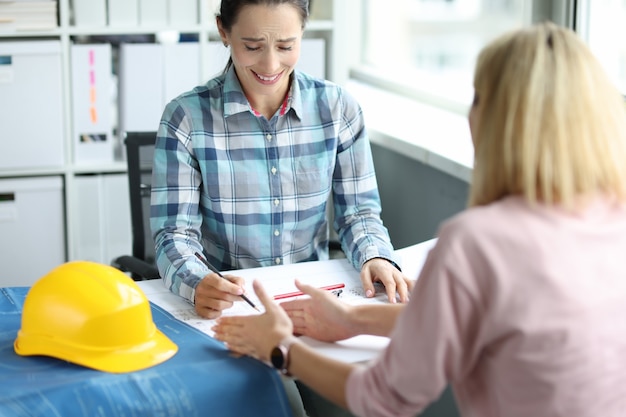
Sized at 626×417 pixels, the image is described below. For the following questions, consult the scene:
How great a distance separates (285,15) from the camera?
187 centimetres

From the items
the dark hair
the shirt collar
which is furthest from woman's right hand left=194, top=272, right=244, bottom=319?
the dark hair

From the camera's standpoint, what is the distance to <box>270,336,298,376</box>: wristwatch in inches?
52.9

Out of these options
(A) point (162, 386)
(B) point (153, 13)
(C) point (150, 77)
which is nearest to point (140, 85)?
(C) point (150, 77)

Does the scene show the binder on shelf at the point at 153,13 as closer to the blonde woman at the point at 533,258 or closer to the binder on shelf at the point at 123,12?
the binder on shelf at the point at 123,12

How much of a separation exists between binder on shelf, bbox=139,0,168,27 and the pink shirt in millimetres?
2302

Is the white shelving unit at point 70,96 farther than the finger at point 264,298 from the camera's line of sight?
Yes

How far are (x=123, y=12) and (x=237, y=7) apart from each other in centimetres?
138

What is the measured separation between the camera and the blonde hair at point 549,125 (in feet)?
3.51

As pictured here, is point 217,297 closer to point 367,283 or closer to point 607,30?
point 367,283

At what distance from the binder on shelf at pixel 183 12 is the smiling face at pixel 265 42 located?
4.18 feet

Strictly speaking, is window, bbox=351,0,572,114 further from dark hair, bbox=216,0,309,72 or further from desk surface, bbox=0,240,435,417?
desk surface, bbox=0,240,435,417

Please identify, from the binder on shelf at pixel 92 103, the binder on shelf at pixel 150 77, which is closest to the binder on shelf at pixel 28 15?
the binder on shelf at pixel 92 103

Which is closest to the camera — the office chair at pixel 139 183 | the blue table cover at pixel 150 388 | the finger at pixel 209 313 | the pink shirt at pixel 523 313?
the pink shirt at pixel 523 313

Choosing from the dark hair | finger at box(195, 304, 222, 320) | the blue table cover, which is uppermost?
→ the dark hair
